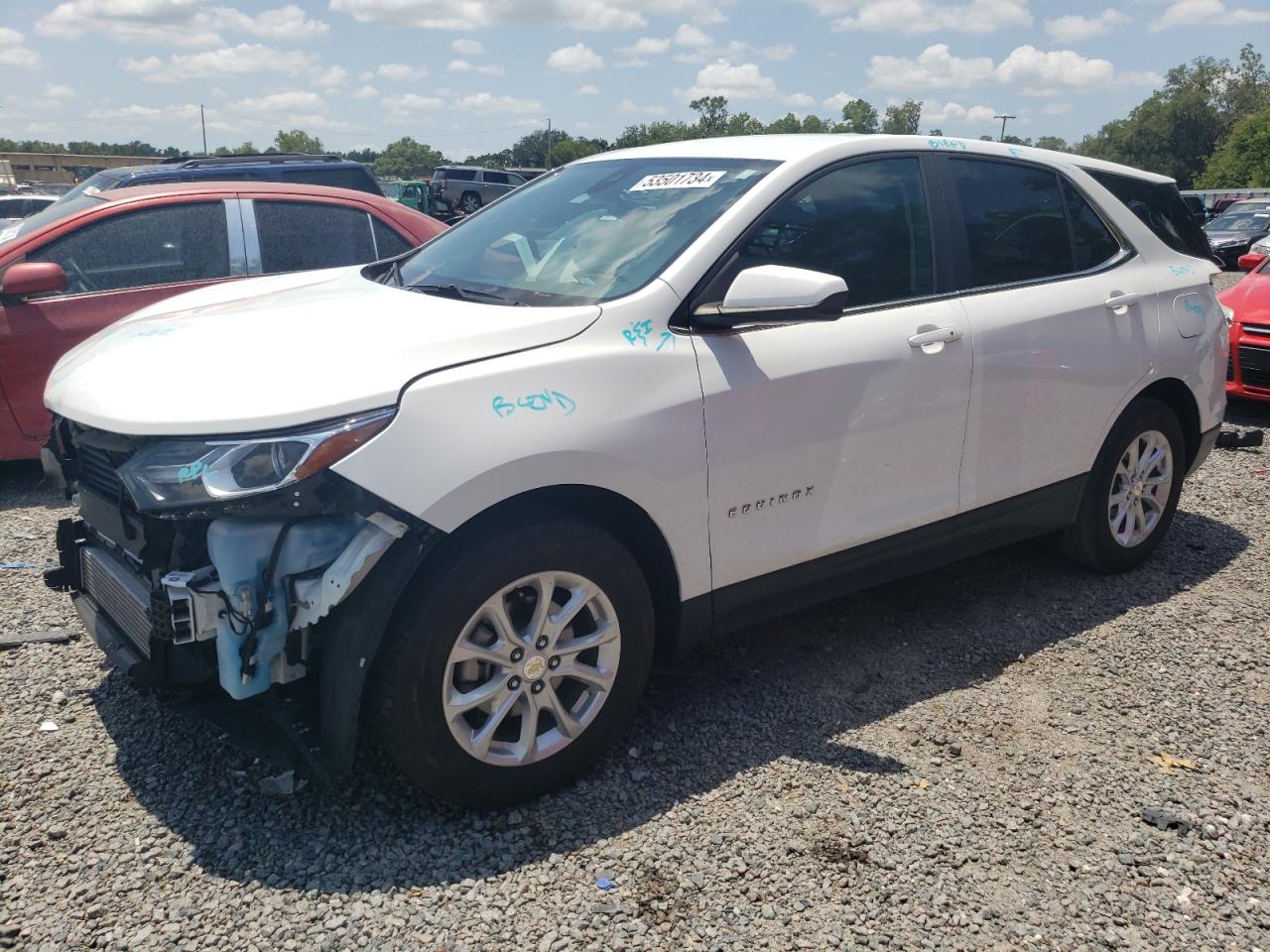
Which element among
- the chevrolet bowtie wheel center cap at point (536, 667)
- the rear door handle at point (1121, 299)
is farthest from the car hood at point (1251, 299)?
the chevrolet bowtie wheel center cap at point (536, 667)

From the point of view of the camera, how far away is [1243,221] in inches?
927

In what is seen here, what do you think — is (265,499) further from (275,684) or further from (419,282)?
(419,282)

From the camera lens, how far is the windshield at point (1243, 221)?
907 inches

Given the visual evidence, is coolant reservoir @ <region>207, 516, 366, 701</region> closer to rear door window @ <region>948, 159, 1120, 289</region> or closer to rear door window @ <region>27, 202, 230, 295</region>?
rear door window @ <region>948, 159, 1120, 289</region>

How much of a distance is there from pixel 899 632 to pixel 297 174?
25.7ft

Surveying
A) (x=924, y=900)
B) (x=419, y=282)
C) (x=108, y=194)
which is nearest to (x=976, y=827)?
(x=924, y=900)

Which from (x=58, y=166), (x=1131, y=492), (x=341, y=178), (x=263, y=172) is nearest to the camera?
(x=1131, y=492)

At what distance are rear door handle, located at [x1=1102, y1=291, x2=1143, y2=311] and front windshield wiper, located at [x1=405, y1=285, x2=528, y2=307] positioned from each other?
252 centimetres

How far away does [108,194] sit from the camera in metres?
5.94

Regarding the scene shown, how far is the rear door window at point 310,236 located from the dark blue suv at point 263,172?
319 cm

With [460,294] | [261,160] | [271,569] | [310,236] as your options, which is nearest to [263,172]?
[261,160]

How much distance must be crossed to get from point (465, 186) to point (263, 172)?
23358 millimetres

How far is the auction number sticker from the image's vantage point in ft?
11.0

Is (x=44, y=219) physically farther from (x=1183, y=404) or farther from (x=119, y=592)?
(x=1183, y=404)
